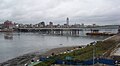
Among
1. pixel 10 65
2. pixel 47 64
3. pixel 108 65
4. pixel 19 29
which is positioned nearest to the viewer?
pixel 108 65

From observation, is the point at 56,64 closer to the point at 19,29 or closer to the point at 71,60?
the point at 71,60

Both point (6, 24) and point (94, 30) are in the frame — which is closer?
point (94, 30)

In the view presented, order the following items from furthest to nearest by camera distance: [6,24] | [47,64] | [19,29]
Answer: [6,24], [19,29], [47,64]

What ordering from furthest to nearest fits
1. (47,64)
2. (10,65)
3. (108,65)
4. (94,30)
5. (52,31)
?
1. (52,31)
2. (94,30)
3. (10,65)
4. (47,64)
5. (108,65)

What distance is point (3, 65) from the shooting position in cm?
2750

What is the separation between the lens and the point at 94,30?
11812cm

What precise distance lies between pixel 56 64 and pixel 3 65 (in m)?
7.96

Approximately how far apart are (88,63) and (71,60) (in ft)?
6.75

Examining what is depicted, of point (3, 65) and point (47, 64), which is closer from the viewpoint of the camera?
point (47, 64)

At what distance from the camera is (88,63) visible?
71.9ft

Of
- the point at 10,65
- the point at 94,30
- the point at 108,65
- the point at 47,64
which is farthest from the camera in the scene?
the point at 94,30

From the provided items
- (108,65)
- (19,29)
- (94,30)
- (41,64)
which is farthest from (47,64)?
(19,29)

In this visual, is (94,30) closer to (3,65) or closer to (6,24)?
(6,24)

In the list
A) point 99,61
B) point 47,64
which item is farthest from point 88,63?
point 47,64
